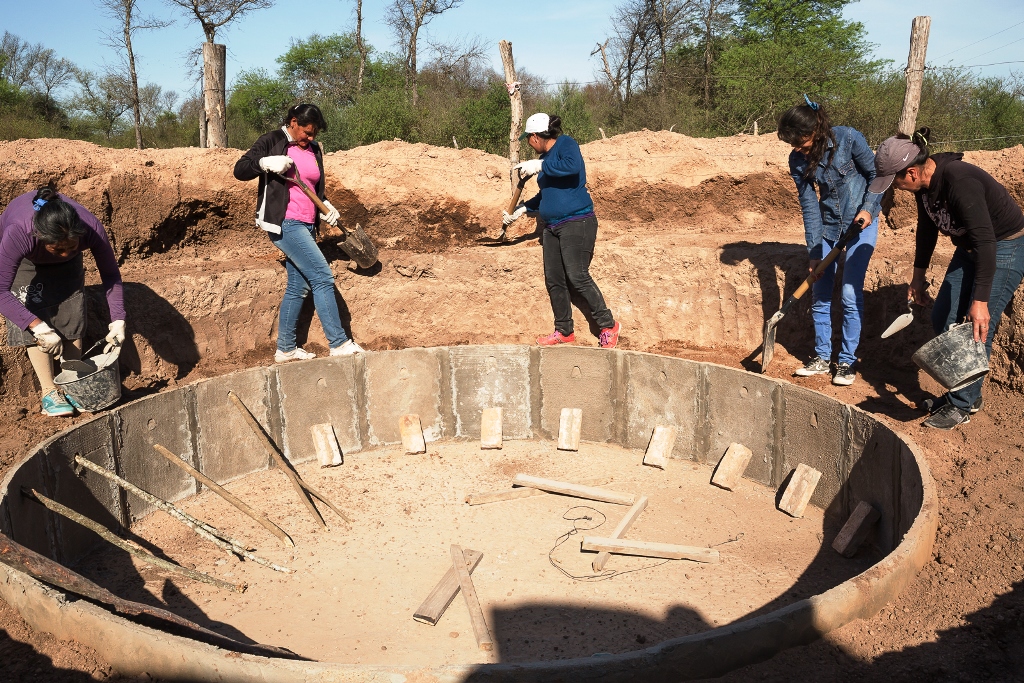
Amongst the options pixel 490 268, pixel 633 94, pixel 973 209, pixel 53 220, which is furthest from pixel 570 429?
pixel 633 94

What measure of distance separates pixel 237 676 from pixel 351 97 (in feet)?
75.7

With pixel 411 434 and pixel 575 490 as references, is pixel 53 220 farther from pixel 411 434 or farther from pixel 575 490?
pixel 575 490

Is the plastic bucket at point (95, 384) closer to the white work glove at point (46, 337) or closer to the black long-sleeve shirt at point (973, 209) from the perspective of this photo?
the white work glove at point (46, 337)

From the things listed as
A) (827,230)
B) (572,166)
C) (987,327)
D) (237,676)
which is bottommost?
(237,676)

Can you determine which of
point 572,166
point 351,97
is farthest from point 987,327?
point 351,97

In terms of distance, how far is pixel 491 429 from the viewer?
6.41 meters

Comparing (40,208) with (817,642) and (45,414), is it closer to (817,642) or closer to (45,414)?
(45,414)

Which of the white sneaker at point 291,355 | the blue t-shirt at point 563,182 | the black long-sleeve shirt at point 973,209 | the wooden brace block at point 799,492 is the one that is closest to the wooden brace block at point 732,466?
the wooden brace block at point 799,492

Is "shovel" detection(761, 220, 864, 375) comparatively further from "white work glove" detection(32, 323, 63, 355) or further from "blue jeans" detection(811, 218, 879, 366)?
"white work glove" detection(32, 323, 63, 355)

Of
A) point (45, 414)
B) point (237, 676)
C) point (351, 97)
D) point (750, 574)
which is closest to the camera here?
point (237, 676)

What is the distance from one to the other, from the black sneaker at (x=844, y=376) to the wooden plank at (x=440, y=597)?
9.86ft

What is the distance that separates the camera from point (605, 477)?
18.9 feet

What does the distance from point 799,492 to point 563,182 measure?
302 centimetres

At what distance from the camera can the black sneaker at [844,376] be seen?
569 centimetres
